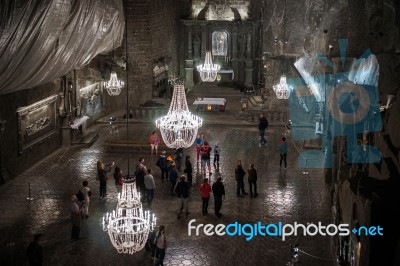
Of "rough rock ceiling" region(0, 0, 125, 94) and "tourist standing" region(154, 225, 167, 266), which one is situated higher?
"rough rock ceiling" region(0, 0, 125, 94)

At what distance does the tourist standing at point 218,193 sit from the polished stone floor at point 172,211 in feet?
0.64

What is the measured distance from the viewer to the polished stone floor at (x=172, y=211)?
12.8 metres

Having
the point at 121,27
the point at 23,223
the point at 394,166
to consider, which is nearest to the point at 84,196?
the point at 23,223

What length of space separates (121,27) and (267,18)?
919 centimetres

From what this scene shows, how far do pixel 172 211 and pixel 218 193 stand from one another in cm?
138

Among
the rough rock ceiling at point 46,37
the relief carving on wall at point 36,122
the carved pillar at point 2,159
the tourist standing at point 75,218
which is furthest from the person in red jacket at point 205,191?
the relief carving on wall at point 36,122

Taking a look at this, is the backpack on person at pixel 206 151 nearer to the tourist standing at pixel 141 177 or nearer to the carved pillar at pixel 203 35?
the tourist standing at pixel 141 177

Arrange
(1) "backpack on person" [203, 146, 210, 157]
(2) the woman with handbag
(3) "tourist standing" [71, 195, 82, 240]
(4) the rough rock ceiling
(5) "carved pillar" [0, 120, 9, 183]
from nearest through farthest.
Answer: (3) "tourist standing" [71, 195, 82, 240] < (4) the rough rock ceiling < (2) the woman with handbag < (5) "carved pillar" [0, 120, 9, 183] < (1) "backpack on person" [203, 146, 210, 157]

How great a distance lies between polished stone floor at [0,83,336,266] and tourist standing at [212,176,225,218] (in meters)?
0.19

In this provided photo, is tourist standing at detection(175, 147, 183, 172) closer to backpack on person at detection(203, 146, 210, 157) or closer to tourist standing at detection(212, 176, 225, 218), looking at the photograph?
backpack on person at detection(203, 146, 210, 157)

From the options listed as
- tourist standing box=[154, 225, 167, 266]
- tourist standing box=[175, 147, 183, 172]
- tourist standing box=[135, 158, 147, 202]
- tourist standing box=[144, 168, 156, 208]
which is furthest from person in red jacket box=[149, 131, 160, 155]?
tourist standing box=[154, 225, 167, 266]

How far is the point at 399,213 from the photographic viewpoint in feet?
30.1

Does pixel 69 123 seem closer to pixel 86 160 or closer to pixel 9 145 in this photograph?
pixel 86 160

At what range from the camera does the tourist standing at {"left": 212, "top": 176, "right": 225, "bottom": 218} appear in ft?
48.6
